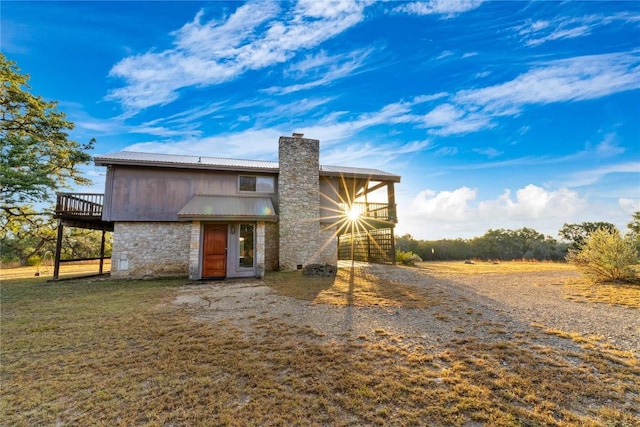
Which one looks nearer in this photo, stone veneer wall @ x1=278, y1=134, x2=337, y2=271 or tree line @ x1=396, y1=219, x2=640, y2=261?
stone veneer wall @ x1=278, y1=134, x2=337, y2=271

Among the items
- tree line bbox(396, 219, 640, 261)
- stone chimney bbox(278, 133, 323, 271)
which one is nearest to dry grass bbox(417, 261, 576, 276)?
stone chimney bbox(278, 133, 323, 271)

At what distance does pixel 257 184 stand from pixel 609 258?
1354cm

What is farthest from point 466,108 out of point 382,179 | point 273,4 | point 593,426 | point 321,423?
point 321,423

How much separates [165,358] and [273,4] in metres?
8.69

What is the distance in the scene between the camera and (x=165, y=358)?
352 cm

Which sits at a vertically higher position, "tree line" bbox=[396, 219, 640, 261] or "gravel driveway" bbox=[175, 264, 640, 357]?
"tree line" bbox=[396, 219, 640, 261]

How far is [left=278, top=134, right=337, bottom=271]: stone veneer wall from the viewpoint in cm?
1237

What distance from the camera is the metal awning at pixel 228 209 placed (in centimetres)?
1012

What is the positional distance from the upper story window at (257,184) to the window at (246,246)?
7.92 ft

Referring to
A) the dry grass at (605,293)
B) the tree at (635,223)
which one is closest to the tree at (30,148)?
the dry grass at (605,293)

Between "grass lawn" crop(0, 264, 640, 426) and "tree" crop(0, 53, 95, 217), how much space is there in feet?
43.1

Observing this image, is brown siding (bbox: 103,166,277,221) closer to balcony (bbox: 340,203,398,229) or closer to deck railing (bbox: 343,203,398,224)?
balcony (bbox: 340,203,398,229)

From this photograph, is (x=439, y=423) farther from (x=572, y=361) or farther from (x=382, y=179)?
(x=382, y=179)

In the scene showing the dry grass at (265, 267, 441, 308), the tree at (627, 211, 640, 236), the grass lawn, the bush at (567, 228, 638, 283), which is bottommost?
the grass lawn
